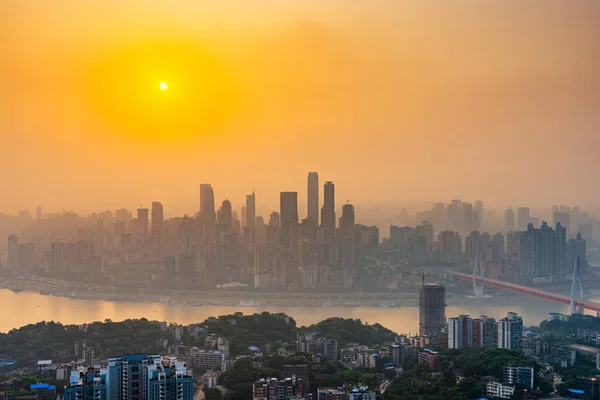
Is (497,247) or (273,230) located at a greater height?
(273,230)

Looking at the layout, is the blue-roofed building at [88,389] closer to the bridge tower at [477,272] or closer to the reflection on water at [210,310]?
the reflection on water at [210,310]

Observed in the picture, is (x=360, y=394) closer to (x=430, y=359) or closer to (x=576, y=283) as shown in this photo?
(x=430, y=359)

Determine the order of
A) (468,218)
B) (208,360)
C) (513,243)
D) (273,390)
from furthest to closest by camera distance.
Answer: (513,243) → (468,218) → (208,360) → (273,390)

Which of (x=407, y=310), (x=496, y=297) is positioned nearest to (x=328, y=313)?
(x=407, y=310)

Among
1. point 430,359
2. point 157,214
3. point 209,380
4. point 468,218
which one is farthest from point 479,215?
point 209,380

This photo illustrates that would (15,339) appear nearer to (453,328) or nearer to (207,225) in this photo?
(453,328)

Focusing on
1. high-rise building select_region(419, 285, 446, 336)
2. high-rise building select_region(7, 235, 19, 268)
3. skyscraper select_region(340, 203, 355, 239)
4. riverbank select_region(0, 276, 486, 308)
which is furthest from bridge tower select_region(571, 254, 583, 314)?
high-rise building select_region(7, 235, 19, 268)

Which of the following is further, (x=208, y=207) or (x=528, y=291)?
(x=208, y=207)
